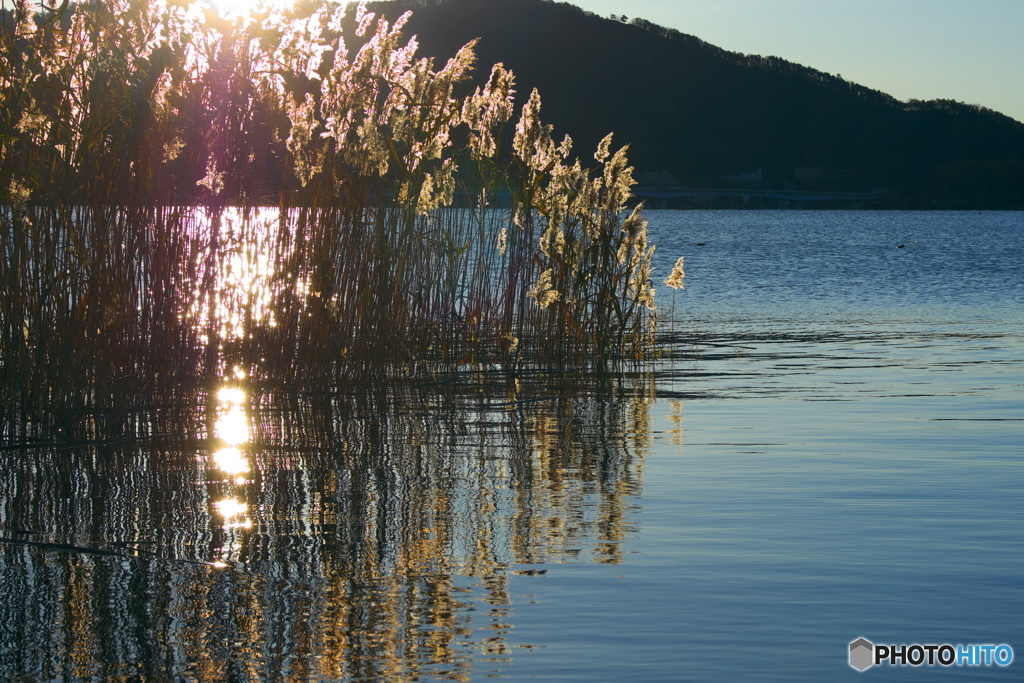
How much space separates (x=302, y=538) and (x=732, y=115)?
137 metres

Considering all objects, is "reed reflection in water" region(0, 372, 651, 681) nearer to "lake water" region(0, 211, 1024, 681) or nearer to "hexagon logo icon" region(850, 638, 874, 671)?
"lake water" region(0, 211, 1024, 681)

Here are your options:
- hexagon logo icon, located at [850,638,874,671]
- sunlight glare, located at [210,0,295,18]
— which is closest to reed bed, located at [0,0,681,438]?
sunlight glare, located at [210,0,295,18]

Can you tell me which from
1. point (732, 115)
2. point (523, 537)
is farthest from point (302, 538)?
point (732, 115)

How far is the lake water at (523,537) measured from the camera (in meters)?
3.52

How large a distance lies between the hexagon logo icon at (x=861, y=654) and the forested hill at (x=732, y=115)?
116 meters

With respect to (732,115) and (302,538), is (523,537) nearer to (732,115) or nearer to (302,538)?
(302,538)

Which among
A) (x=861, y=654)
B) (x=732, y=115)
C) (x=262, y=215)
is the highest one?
(x=732, y=115)

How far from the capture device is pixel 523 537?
15.7ft

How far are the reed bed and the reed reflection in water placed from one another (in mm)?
674

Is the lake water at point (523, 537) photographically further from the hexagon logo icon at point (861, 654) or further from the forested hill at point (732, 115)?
the forested hill at point (732, 115)

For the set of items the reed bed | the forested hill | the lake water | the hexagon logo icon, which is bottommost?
the hexagon logo icon

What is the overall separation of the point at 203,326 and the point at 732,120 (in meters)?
133

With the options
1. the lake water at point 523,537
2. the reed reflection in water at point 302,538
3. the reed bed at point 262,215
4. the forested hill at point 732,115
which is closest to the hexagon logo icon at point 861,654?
the lake water at point 523,537

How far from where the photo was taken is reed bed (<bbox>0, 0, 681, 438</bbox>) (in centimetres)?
712
